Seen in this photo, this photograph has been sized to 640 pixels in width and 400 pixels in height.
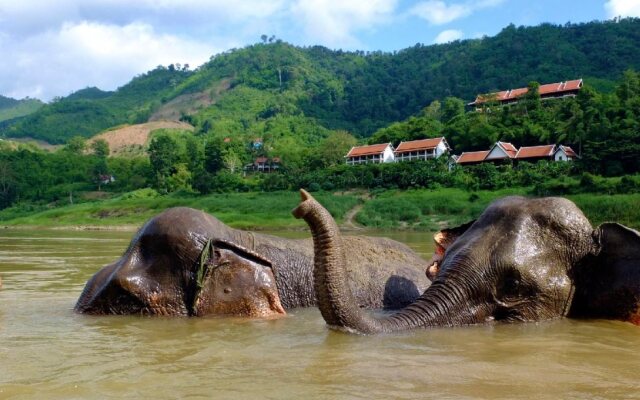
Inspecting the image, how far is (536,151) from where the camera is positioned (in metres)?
72.0

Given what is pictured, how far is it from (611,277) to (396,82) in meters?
167

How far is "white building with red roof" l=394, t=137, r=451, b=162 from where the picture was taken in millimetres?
84812

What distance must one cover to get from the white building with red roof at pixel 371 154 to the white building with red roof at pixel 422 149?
1.19 metres

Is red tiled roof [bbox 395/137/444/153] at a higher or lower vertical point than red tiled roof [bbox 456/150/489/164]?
higher

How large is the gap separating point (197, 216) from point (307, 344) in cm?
244

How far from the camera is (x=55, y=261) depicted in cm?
1853

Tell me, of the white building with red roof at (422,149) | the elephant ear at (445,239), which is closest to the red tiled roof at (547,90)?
the white building with red roof at (422,149)

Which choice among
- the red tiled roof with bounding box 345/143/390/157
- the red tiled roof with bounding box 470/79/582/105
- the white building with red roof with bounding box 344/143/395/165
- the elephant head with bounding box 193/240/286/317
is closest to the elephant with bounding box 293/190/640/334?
the elephant head with bounding box 193/240/286/317

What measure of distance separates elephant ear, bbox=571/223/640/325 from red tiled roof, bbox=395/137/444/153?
7817 cm

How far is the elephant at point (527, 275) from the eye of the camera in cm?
652

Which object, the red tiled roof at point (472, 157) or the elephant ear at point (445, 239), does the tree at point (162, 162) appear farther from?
the elephant ear at point (445, 239)

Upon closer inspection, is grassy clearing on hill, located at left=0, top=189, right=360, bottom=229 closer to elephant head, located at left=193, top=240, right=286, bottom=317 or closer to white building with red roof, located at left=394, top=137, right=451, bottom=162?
white building with red roof, located at left=394, top=137, right=451, bottom=162

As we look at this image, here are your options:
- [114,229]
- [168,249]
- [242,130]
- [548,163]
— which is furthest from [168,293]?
[242,130]

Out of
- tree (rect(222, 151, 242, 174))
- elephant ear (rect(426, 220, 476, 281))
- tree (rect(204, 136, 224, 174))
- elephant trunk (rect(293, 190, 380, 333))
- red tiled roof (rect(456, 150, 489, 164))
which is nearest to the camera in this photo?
elephant trunk (rect(293, 190, 380, 333))
